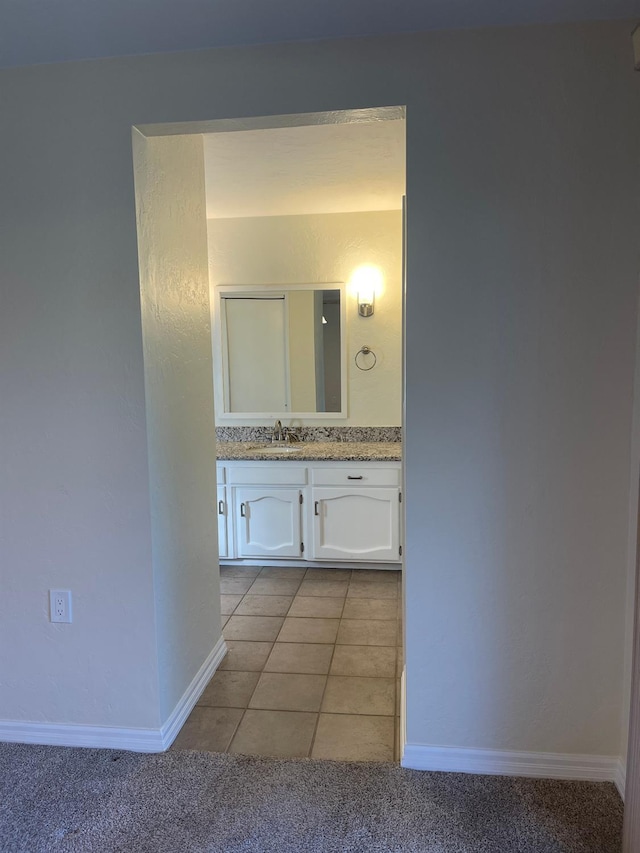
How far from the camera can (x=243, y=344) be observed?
Result: 4074 mm

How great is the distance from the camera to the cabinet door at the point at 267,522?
365cm

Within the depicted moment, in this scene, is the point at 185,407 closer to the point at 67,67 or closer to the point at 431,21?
the point at 67,67

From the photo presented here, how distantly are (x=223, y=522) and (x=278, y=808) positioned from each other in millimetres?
2151

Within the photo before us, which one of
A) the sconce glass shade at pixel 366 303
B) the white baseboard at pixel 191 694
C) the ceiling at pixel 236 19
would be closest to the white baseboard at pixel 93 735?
the white baseboard at pixel 191 694

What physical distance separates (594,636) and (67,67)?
7.99ft

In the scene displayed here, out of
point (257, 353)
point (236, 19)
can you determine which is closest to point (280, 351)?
point (257, 353)

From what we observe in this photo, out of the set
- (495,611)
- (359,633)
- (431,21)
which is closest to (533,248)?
(431,21)

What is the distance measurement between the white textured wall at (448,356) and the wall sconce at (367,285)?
83.1 inches

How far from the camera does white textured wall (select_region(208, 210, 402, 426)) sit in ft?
12.5

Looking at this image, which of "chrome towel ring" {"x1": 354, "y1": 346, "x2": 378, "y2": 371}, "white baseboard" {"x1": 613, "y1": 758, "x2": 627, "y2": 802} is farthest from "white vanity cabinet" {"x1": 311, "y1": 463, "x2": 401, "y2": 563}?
"white baseboard" {"x1": 613, "y1": 758, "x2": 627, "y2": 802}

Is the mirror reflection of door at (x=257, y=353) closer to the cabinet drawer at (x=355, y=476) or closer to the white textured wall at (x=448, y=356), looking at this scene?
the cabinet drawer at (x=355, y=476)

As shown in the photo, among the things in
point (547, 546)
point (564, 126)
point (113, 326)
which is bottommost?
point (547, 546)

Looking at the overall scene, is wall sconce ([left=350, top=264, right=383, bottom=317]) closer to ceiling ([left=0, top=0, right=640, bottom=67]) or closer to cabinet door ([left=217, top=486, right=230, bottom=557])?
cabinet door ([left=217, top=486, right=230, bottom=557])

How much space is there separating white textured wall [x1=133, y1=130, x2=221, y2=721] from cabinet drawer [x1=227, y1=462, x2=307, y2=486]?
3.35ft
